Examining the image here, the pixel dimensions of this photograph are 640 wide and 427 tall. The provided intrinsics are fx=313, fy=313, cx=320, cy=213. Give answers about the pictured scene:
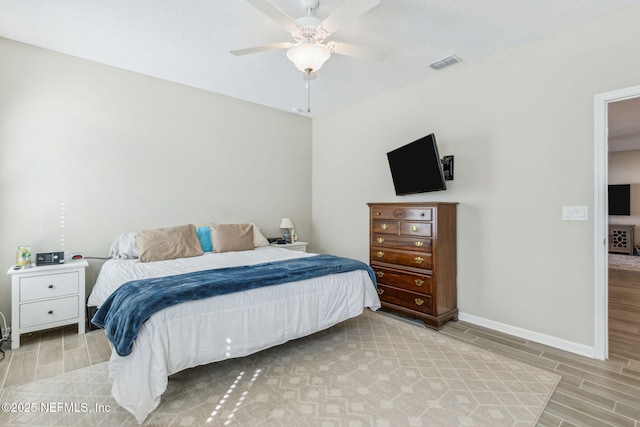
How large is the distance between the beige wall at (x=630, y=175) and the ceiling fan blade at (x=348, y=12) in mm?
8701

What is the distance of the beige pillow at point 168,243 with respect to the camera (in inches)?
129

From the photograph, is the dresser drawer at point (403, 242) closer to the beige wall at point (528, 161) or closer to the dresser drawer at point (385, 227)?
the dresser drawer at point (385, 227)

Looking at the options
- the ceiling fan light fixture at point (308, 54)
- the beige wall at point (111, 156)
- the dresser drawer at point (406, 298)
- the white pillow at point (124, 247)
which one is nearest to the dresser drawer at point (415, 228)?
the dresser drawer at point (406, 298)

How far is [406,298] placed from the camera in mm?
3295

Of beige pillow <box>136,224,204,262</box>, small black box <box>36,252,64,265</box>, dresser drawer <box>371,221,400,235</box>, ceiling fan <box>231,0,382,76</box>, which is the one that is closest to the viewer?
ceiling fan <box>231,0,382,76</box>

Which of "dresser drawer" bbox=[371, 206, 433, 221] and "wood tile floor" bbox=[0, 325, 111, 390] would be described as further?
"dresser drawer" bbox=[371, 206, 433, 221]

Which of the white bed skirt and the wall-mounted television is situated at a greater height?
the wall-mounted television

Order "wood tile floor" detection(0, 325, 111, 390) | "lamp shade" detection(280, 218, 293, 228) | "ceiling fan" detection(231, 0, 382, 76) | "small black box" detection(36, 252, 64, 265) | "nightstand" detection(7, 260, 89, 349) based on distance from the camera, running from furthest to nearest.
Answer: "lamp shade" detection(280, 218, 293, 228) < "small black box" detection(36, 252, 64, 265) < "nightstand" detection(7, 260, 89, 349) < "wood tile floor" detection(0, 325, 111, 390) < "ceiling fan" detection(231, 0, 382, 76)

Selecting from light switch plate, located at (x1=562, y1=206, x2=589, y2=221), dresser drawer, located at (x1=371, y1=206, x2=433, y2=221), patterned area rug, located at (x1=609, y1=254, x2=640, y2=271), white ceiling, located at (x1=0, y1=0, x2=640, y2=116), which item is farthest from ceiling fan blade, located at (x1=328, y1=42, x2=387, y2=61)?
patterned area rug, located at (x1=609, y1=254, x2=640, y2=271)

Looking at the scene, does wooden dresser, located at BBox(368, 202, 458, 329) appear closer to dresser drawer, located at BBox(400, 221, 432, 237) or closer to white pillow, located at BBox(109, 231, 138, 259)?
dresser drawer, located at BBox(400, 221, 432, 237)

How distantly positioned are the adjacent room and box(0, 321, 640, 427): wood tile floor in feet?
0.06

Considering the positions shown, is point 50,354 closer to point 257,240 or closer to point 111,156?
point 111,156

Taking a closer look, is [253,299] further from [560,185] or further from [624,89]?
[624,89]

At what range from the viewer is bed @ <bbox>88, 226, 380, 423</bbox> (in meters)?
1.73
